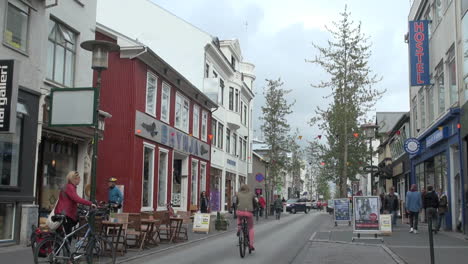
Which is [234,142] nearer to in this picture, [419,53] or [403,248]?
[419,53]

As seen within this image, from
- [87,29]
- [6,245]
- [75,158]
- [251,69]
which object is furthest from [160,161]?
[251,69]

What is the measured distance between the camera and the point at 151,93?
23.5 metres

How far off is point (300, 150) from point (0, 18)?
41758mm

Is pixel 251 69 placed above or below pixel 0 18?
above

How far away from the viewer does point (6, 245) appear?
42.6 ft

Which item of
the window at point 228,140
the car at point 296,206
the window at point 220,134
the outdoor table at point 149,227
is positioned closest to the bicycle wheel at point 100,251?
the outdoor table at point 149,227

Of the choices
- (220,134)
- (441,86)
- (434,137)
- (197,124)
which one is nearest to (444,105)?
(441,86)

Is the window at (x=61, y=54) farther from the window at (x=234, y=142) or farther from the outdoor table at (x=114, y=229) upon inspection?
the window at (x=234, y=142)

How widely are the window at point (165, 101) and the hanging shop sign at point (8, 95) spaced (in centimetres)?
1379

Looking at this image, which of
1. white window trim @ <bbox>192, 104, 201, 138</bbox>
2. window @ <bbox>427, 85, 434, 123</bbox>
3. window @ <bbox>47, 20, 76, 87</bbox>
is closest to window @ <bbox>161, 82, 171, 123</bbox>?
white window trim @ <bbox>192, 104, 201, 138</bbox>

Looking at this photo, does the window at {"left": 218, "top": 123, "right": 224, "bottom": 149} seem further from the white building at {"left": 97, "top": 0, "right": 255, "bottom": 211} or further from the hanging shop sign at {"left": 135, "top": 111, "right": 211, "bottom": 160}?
the hanging shop sign at {"left": 135, "top": 111, "right": 211, "bottom": 160}

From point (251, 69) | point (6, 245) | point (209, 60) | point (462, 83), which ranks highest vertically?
point (251, 69)

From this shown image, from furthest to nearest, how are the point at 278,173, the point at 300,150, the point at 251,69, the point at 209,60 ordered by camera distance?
1. the point at 300,150
2. the point at 251,69
3. the point at 278,173
4. the point at 209,60

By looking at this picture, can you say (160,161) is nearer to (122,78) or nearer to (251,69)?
(122,78)
